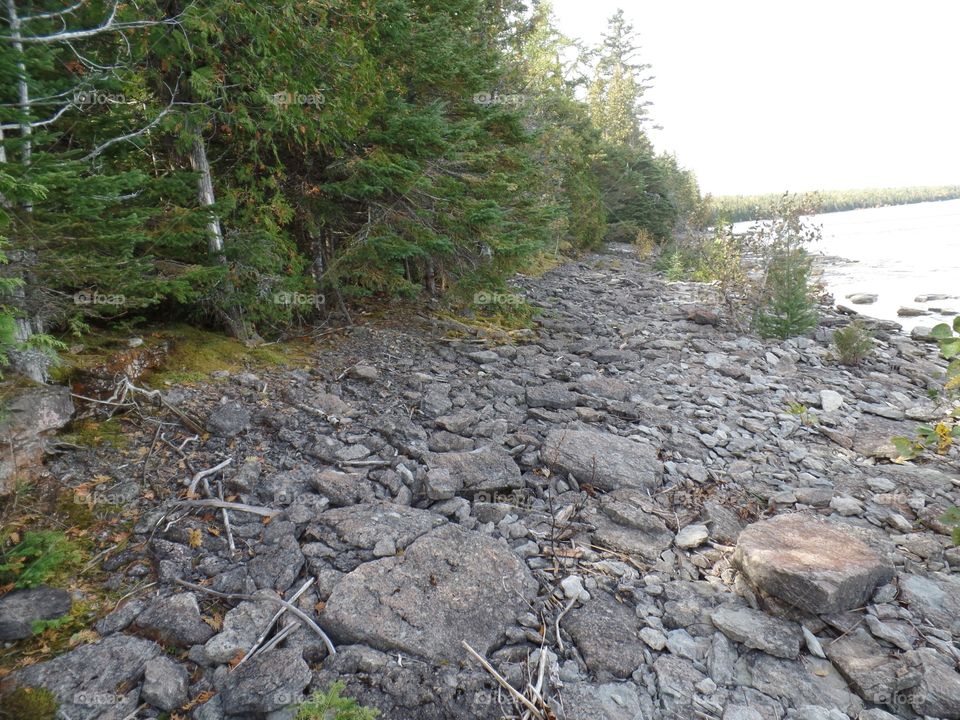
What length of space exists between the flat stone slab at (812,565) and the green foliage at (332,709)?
7.05 ft

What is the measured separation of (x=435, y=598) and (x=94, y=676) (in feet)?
4.81

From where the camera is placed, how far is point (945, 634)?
8.40 ft

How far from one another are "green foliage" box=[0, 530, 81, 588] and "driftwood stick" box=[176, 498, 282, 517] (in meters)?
0.57

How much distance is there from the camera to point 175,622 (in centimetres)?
232

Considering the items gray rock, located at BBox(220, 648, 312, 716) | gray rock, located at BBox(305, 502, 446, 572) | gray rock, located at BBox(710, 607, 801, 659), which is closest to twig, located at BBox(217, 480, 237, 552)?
gray rock, located at BBox(305, 502, 446, 572)

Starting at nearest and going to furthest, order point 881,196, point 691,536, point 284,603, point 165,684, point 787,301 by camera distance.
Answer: point 165,684
point 284,603
point 691,536
point 787,301
point 881,196

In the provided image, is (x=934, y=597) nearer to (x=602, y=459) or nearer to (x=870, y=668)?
(x=870, y=668)

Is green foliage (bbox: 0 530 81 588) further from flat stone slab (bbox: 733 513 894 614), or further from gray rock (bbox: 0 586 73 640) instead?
flat stone slab (bbox: 733 513 894 614)

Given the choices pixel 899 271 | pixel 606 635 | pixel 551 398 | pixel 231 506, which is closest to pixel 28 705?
pixel 231 506

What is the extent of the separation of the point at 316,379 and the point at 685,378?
4.62 m

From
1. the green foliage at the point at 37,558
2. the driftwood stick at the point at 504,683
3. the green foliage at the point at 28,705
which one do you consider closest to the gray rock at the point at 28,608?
the green foliage at the point at 37,558

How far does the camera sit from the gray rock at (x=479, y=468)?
3.64m

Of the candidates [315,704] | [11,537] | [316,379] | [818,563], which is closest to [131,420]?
[11,537]

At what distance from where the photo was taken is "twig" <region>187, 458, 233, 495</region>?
3.18 metres
